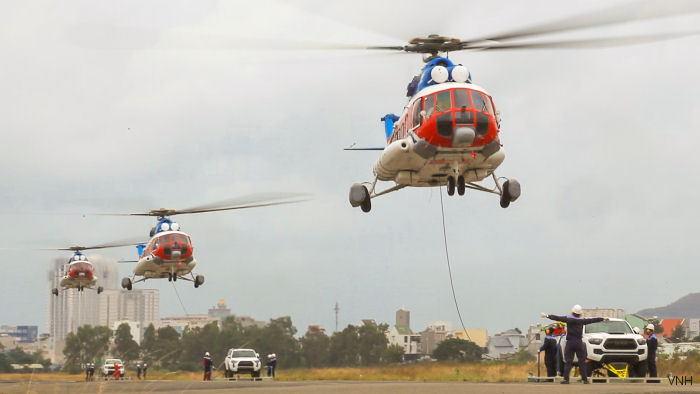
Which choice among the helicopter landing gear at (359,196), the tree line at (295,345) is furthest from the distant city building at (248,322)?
the helicopter landing gear at (359,196)

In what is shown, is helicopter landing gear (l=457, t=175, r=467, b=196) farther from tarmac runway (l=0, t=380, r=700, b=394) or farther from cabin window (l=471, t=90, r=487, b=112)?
tarmac runway (l=0, t=380, r=700, b=394)

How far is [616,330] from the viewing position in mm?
21906

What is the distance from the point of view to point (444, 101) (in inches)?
853

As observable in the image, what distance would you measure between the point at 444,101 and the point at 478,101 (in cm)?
78

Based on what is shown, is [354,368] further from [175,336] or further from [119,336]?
[119,336]

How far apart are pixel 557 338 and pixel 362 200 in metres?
6.76

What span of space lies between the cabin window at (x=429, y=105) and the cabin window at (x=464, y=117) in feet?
2.21

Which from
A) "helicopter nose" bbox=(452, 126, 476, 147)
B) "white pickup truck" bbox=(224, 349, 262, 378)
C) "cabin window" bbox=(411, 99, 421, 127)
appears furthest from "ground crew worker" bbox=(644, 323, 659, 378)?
"white pickup truck" bbox=(224, 349, 262, 378)

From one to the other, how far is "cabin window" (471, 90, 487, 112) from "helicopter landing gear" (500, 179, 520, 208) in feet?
13.1

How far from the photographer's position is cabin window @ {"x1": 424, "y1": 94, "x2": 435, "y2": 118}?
2188 cm

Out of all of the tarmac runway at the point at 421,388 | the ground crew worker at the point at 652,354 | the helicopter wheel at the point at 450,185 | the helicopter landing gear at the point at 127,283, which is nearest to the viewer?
the tarmac runway at the point at 421,388

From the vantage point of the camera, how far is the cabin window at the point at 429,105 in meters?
21.9

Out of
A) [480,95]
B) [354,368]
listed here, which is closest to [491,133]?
[480,95]

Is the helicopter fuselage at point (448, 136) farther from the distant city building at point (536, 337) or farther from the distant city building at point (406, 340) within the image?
the distant city building at point (406, 340)
